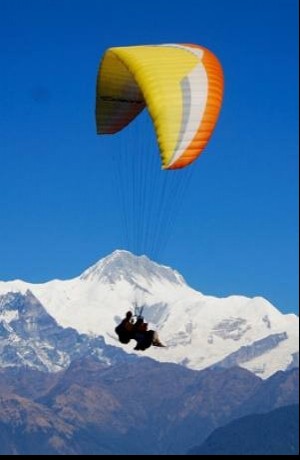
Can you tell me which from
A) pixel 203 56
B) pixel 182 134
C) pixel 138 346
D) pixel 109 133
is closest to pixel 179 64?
pixel 203 56

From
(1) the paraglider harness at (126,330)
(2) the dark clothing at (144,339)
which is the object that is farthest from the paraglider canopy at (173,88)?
(2) the dark clothing at (144,339)

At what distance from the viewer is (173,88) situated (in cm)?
6259

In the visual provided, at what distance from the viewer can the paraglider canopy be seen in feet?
200

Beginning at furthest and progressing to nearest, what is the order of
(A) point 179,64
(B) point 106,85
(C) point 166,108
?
1. (B) point 106,85
2. (A) point 179,64
3. (C) point 166,108

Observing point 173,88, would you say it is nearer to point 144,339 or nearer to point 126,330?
point 126,330

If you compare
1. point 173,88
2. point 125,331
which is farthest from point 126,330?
point 173,88

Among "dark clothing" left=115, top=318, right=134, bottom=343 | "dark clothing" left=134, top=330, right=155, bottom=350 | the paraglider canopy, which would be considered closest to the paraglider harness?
"dark clothing" left=115, top=318, right=134, bottom=343

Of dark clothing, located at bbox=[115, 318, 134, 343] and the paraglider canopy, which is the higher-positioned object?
the paraglider canopy

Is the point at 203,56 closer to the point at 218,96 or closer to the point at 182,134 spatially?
the point at 218,96

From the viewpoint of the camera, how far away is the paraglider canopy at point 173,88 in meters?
60.9

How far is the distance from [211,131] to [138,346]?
524 inches

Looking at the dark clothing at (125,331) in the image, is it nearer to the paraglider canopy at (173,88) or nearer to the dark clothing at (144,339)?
the dark clothing at (144,339)

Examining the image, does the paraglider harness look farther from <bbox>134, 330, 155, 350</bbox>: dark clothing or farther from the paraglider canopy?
the paraglider canopy

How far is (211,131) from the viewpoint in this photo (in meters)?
63.4
